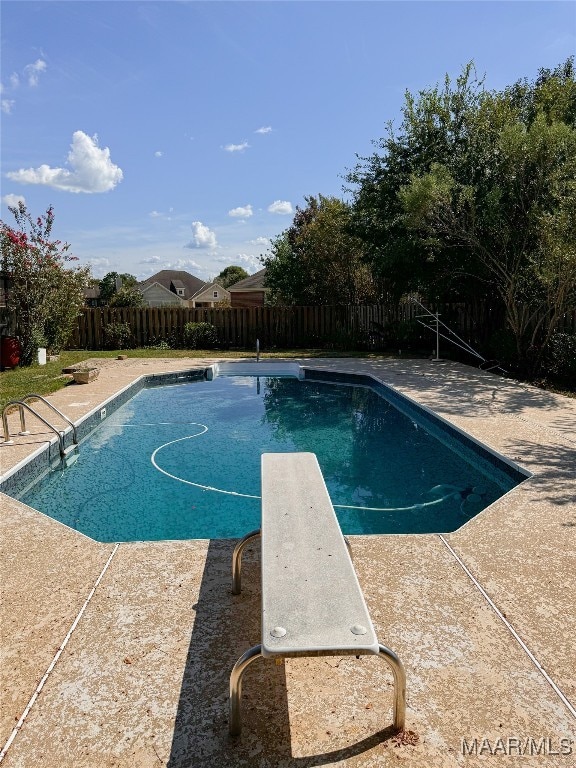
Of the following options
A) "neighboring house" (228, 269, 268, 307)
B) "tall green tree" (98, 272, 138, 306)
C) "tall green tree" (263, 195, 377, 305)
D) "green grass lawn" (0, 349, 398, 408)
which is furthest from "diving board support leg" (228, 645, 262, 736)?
"tall green tree" (98, 272, 138, 306)

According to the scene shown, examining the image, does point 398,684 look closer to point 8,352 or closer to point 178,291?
point 8,352

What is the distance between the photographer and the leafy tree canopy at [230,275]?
7862 centimetres

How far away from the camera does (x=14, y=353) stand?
12.6m

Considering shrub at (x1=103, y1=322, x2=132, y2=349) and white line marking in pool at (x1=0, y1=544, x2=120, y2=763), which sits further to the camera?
shrub at (x1=103, y1=322, x2=132, y2=349)

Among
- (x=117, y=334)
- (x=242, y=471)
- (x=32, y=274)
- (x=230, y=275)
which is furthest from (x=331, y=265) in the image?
(x=230, y=275)

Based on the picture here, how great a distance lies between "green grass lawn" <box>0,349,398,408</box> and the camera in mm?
9578

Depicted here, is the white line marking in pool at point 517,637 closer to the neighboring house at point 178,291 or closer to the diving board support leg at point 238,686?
the diving board support leg at point 238,686

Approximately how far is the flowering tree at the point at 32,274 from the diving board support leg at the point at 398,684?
43.7 ft

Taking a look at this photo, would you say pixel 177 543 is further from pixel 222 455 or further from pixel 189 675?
pixel 222 455

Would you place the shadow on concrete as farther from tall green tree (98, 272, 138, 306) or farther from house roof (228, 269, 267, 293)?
tall green tree (98, 272, 138, 306)

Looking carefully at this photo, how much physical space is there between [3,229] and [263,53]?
758 centimetres
